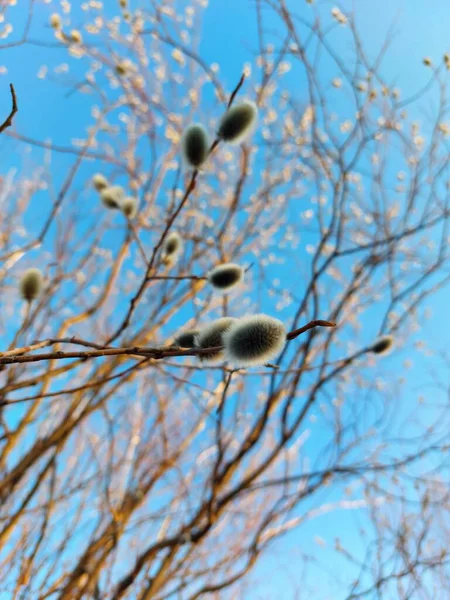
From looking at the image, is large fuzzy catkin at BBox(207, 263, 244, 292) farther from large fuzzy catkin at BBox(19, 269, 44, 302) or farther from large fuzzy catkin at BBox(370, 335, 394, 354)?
large fuzzy catkin at BBox(370, 335, 394, 354)

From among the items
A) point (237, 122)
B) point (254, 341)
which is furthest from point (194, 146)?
point (254, 341)

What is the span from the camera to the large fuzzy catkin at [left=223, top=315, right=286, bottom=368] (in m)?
0.78

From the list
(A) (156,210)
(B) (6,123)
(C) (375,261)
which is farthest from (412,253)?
(B) (6,123)

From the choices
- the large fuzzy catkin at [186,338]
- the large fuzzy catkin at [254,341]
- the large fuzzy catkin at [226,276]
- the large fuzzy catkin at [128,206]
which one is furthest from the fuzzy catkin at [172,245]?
the large fuzzy catkin at [254,341]

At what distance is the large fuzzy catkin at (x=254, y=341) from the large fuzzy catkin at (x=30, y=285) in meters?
0.74

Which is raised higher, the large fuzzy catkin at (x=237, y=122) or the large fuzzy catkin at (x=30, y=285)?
the large fuzzy catkin at (x=237, y=122)

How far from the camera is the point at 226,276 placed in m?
1.19

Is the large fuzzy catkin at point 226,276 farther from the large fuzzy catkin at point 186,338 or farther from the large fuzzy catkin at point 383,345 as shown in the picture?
the large fuzzy catkin at point 383,345

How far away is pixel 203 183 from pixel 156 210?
0.37m

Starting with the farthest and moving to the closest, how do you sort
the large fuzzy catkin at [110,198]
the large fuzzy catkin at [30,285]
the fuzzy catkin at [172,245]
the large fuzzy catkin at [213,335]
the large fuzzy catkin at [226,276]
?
1. the large fuzzy catkin at [110,198]
2. the fuzzy catkin at [172,245]
3. the large fuzzy catkin at [30,285]
4. the large fuzzy catkin at [226,276]
5. the large fuzzy catkin at [213,335]

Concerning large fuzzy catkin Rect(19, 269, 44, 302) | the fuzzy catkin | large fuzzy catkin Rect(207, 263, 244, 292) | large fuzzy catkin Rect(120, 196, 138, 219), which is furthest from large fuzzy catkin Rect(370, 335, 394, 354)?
large fuzzy catkin Rect(19, 269, 44, 302)

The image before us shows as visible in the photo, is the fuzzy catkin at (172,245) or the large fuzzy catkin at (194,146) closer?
the large fuzzy catkin at (194,146)

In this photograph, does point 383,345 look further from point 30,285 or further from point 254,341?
point 30,285

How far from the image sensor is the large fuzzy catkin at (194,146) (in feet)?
4.48
